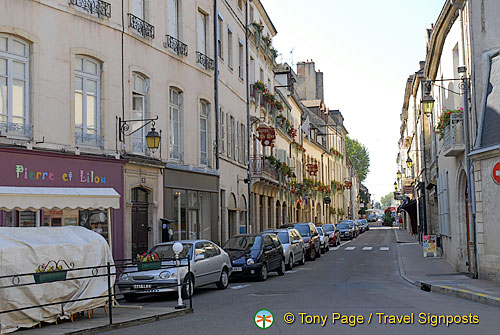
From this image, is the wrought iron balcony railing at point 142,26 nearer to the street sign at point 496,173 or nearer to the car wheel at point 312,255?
the street sign at point 496,173

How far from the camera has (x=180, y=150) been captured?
24375 millimetres

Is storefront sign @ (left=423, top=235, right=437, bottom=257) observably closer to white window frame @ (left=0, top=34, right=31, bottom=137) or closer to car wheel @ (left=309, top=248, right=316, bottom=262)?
car wheel @ (left=309, top=248, right=316, bottom=262)

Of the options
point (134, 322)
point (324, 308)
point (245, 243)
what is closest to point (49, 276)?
point (134, 322)

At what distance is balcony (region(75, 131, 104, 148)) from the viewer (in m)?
18.6

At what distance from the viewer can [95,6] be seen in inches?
760

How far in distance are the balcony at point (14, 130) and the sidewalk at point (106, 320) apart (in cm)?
577

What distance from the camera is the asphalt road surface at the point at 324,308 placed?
10.1 meters

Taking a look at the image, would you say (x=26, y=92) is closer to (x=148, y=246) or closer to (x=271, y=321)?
(x=148, y=246)

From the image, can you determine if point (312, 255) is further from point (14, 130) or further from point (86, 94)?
point (14, 130)

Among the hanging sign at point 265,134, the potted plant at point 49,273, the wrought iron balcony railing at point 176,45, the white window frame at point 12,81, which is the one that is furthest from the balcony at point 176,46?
the potted plant at point 49,273

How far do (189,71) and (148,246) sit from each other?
7480 mm

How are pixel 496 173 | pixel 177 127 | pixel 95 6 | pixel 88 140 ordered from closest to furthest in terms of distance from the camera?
pixel 496 173, pixel 88 140, pixel 95 6, pixel 177 127

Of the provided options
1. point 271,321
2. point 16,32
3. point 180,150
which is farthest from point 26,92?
point 271,321

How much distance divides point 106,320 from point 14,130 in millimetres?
7264
